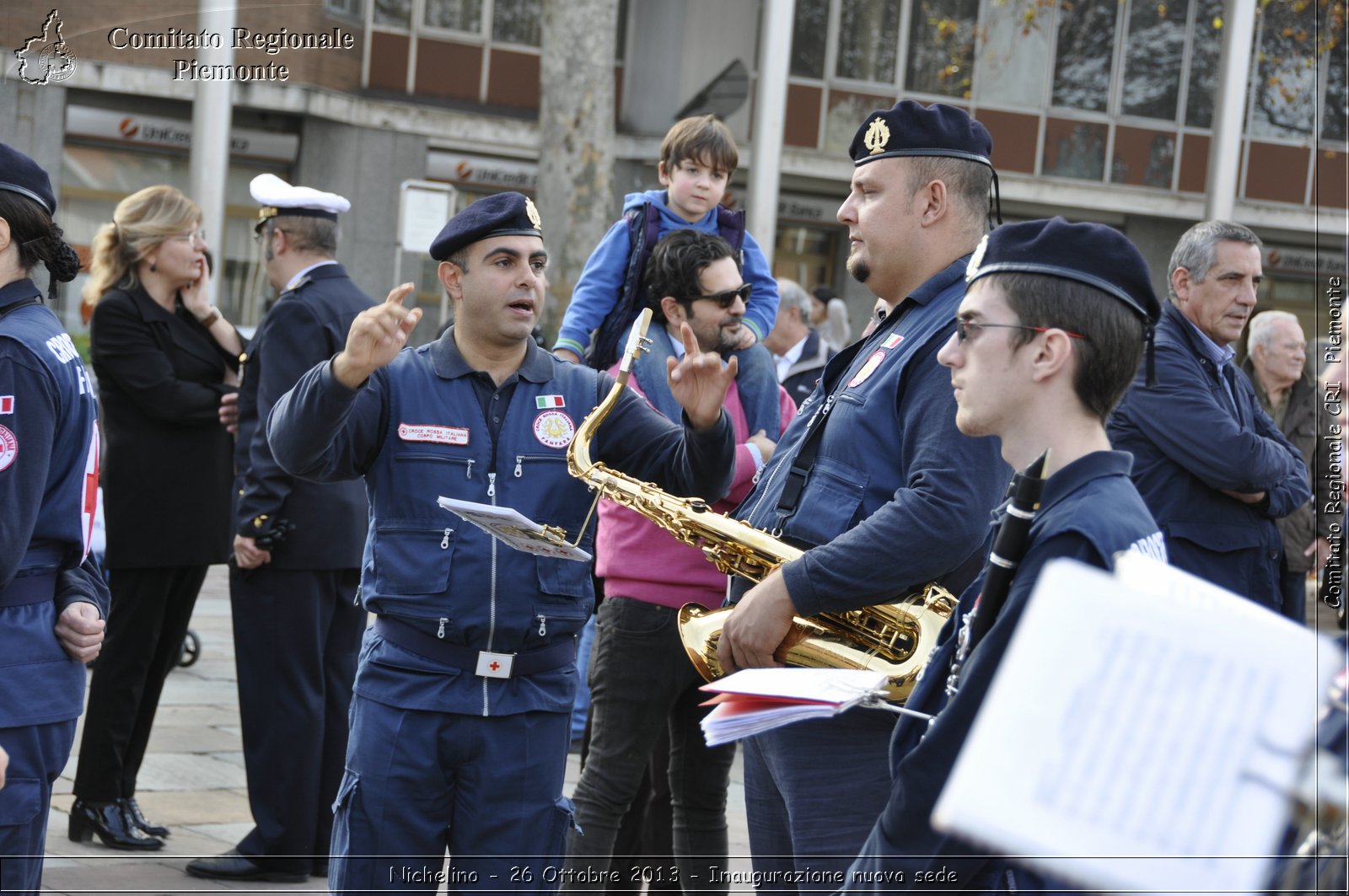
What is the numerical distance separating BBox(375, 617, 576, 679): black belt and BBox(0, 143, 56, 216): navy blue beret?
4.34ft

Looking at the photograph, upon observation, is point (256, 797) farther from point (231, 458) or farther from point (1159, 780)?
point (1159, 780)

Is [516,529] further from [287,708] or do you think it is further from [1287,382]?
[1287,382]

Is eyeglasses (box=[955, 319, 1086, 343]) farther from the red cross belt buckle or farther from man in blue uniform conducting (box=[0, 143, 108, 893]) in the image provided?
man in blue uniform conducting (box=[0, 143, 108, 893])

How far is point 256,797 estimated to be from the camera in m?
5.52

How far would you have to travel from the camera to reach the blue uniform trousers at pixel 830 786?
11.2 feet

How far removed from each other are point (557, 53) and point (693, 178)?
8.25 metres

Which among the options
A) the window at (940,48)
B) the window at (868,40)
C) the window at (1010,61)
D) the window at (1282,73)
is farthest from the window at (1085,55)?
the window at (868,40)

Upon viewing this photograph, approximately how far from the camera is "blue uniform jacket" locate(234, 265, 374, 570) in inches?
219

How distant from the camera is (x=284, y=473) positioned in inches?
216

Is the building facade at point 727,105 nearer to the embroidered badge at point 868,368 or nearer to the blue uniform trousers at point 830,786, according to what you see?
the embroidered badge at point 868,368

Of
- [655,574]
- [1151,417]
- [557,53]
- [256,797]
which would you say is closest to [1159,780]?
[655,574]

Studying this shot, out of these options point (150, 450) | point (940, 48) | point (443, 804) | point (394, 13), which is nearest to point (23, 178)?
point (443, 804)

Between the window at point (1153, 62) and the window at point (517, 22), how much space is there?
35.0ft

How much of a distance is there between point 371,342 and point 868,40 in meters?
24.0
